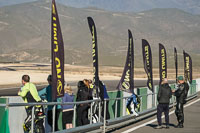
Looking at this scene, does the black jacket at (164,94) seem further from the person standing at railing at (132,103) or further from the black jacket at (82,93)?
the black jacket at (82,93)

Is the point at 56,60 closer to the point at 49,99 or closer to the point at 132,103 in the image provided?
the point at 49,99

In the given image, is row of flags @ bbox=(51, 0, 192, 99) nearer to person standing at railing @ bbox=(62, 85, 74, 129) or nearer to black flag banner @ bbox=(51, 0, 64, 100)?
black flag banner @ bbox=(51, 0, 64, 100)

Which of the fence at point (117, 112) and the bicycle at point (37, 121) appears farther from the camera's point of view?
the fence at point (117, 112)

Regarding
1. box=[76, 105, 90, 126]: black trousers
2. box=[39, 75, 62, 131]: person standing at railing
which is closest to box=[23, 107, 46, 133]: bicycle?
box=[39, 75, 62, 131]: person standing at railing

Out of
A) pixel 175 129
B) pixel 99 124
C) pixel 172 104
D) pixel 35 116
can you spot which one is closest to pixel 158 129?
pixel 175 129

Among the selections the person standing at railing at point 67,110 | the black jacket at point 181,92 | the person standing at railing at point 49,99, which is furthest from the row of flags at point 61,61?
the black jacket at point 181,92

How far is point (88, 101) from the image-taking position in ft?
37.6

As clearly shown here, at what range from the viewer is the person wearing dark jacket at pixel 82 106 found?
11564mm

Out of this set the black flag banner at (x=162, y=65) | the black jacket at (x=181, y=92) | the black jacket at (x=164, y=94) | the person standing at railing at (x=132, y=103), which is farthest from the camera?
the black flag banner at (x=162, y=65)

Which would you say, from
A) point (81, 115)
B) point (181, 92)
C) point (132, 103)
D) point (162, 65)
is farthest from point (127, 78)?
point (162, 65)

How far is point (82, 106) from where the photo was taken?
11.6m

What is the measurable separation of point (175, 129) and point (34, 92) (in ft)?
21.1

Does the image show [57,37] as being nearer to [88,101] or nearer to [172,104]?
[88,101]

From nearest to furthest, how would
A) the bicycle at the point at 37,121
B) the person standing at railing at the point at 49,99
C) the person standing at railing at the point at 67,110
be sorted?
the bicycle at the point at 37,121 < the person standing at railing at the point at 49,99 < the person standing at railing at the point at 67,110
